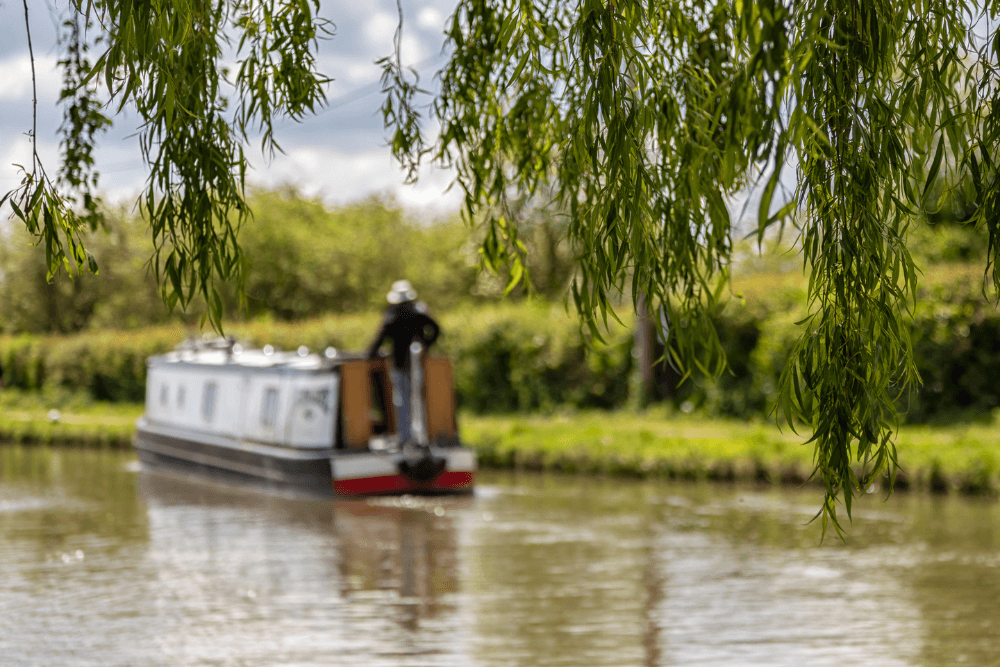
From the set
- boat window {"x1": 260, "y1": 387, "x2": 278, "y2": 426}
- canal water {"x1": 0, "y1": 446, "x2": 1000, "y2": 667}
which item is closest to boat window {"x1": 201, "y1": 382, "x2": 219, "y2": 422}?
boat window {"x1": 260, "y1": 387, "x2": 278, "y2": 426}

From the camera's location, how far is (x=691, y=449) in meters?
17.1

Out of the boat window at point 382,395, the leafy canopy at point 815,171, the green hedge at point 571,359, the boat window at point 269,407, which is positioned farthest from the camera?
the green hedge at point 571,359

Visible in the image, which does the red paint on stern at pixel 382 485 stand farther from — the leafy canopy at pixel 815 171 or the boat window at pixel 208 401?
the leafy canopy at pixel 815 171

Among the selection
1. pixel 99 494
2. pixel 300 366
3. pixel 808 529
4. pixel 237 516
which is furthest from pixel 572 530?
pixel 99 494

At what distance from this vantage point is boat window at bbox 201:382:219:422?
19656 millimetres

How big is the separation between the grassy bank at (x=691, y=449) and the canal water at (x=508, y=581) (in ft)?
1.62

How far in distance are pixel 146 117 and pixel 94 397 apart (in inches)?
1217

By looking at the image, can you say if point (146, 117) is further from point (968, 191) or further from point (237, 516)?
point (237, 516)

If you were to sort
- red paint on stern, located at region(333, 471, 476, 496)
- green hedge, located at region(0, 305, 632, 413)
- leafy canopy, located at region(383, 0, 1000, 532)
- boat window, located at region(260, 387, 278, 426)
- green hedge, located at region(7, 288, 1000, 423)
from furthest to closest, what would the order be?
green hedge, located at region(0, 305, 632, 413), green hedge, located at region(7, 288, 1000, 423), boat window, located at region(260, 387, 278, 426), red paint on stern, located at region(333, 471, 476, 496), leafy canopy, located at region(383, 0, 1000, 532)

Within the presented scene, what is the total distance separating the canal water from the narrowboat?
415mm

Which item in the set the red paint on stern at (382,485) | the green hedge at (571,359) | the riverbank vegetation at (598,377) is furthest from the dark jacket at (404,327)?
the green hedge at (571,359)

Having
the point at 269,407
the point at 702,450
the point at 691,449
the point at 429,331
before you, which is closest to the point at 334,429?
the point at 269,407

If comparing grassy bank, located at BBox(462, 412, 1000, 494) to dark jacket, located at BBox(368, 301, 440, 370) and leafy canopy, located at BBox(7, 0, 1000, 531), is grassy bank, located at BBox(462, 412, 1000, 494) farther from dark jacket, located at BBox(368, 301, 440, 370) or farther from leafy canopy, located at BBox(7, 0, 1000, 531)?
leafy canopy, located at BBox(7, 0, 1000, 531)

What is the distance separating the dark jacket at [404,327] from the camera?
52.5ft
